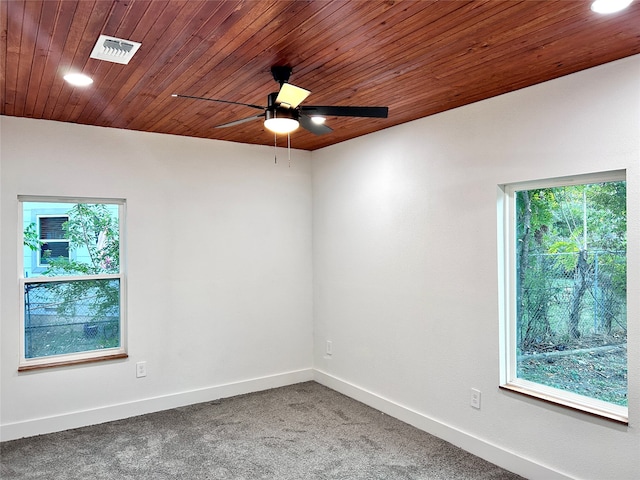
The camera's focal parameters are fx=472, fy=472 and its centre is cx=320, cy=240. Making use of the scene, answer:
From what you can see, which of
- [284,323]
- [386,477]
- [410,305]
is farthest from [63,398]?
[410,305]

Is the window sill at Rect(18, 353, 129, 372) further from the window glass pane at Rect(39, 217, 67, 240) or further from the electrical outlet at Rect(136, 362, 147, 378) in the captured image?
the window glass pane at Rect(39, 217, 67, 240)

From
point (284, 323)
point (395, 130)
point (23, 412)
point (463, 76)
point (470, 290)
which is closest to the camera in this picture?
point (463, 76)

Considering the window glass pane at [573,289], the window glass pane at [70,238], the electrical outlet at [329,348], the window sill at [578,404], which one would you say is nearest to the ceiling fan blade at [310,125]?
the window glass pane at [573,289]

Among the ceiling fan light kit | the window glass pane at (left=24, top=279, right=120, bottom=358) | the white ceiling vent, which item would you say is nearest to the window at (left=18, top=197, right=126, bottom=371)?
the window glass pane at (left=24, top=279, right=120, bottom=358)

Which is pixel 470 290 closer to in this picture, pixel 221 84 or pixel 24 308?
pixel 221 84

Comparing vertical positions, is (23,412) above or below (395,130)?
below

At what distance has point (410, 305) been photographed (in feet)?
12.5

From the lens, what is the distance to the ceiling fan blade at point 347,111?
2496 millimetres

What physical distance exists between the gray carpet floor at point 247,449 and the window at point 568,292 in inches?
28.3

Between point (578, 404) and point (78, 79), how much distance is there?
11.4ft

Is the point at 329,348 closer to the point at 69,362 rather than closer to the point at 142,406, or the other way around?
the point at 142,406

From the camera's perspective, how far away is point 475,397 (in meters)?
3.29

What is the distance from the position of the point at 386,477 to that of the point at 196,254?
249 cm

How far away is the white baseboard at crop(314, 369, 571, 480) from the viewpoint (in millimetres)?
2920
